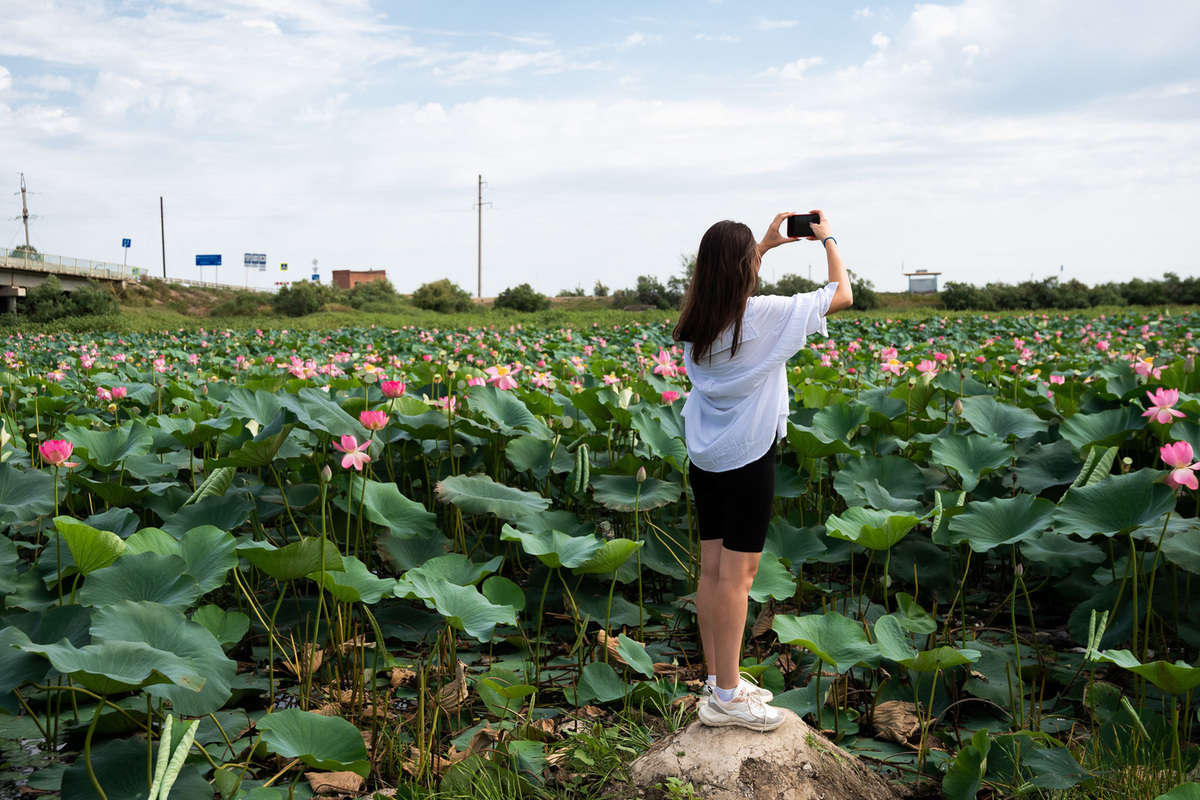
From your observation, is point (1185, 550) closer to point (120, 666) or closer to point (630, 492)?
point (630, 492)

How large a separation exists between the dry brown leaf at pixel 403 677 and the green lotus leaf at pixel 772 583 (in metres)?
1.09

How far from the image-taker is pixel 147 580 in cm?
222

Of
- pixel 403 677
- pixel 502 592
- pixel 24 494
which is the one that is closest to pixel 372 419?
pixel 502 592

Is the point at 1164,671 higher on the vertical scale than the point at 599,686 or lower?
higher

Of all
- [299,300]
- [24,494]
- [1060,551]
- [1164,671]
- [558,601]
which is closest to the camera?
[1164,671]

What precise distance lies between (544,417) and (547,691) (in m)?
1.87

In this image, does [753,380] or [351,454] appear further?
[351,454]

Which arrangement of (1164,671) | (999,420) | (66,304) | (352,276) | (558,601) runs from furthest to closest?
1. (352,276)
2. (66,304)
3. (999,420)
4. (558,601)
5. (1164,671)

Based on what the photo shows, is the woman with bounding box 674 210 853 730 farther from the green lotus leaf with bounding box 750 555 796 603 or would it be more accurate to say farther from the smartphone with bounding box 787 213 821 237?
the green lotus leaf with bounding box 750 555 796 603

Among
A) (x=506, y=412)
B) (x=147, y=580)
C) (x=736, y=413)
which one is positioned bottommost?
(x=147, y=580)

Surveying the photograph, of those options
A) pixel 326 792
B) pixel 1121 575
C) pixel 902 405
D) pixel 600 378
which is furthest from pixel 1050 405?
pixel 326 792

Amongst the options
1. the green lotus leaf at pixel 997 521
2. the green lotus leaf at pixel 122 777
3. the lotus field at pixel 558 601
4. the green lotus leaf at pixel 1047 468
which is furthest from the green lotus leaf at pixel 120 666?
the green lotus leaf at pixel 1047 468

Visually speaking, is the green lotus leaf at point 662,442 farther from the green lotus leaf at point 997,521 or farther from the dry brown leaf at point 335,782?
the dry brown leaf at point 335,782

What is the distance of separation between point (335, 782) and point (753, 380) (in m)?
1.45
